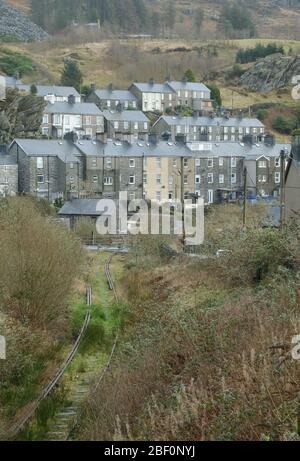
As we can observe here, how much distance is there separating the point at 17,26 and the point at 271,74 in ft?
212

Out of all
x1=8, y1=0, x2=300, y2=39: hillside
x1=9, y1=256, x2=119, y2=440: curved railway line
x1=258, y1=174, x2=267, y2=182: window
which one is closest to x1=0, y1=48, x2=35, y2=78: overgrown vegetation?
x1=258, y1=174, x2=267, y2=182: window

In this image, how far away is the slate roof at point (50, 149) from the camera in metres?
49.4

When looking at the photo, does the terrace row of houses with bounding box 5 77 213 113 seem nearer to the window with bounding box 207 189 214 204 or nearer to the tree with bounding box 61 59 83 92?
the tree with bounding box 61 59 83 92

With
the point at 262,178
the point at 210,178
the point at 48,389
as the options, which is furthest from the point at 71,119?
the point at 48,389

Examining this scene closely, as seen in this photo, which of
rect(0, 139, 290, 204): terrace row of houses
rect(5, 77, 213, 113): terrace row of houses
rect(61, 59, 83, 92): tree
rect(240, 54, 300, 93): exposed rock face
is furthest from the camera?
rect(240, 54, 300, 93): exposed rock face

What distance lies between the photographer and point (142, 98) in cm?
7769

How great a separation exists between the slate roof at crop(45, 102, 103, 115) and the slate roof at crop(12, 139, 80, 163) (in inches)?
525

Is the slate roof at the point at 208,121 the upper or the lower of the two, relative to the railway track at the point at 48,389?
lower

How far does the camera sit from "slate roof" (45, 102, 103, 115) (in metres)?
64.6

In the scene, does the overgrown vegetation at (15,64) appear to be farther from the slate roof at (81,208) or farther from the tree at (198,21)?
the tree at (198,21)

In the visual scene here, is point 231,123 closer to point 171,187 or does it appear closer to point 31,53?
point 171,187

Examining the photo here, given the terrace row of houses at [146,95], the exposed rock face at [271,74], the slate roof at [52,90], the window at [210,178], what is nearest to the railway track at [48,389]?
the window at [210,178]

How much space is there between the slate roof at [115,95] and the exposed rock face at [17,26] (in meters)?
55.5

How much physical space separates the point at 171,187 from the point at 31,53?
5909 centimetres
